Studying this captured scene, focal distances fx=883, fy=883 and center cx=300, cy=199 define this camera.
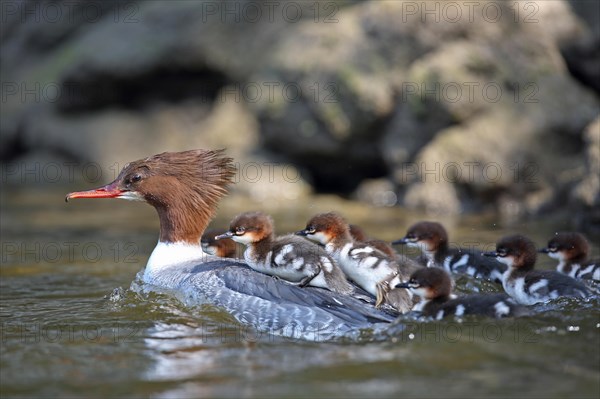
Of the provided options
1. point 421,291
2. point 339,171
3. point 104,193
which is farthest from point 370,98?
point 421,291

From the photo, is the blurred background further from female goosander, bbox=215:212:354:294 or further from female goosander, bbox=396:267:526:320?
female goosander, bbox=215:212:354:294

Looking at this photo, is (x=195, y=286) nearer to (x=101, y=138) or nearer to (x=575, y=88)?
(x=575, y=88)

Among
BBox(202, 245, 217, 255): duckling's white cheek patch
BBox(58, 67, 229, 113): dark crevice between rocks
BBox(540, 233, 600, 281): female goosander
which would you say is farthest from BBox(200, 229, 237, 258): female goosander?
BBox(58, 67, 229, 113): dark crevice between rocks

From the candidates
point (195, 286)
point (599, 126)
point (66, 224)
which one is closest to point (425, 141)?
point (599, 126)

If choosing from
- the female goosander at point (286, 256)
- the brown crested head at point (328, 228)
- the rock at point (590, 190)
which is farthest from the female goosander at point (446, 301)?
the rock at point (590, 190)

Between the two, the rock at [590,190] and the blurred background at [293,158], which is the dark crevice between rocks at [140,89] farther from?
the rock at [590,190]

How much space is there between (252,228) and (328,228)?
582 mm

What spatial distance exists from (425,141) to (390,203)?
3.02 ft

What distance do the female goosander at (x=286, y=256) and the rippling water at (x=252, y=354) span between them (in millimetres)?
503

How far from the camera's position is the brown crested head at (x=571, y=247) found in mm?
6852

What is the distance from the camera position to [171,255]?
697 cm

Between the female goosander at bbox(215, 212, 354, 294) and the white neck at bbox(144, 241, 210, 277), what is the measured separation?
693mm

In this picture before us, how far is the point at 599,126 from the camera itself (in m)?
9.09

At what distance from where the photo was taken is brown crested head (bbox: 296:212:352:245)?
6.51 metres
